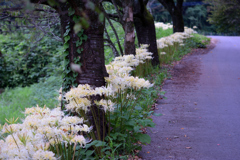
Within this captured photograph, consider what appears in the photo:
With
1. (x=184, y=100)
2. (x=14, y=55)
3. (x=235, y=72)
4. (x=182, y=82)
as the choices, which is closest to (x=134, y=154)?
(x=184, y=100)

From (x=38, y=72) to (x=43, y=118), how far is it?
1448cm

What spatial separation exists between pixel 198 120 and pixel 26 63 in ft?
43.3

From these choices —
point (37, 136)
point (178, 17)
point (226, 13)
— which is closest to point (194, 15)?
point (226, 13)

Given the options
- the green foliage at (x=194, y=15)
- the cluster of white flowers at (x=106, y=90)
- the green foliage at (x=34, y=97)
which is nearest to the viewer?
the cluster of white flowers at (x=106, y=90)

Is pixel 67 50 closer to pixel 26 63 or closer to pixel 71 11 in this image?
pixel 71 11

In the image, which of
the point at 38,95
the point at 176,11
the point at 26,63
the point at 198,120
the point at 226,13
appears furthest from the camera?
the point at 226,13

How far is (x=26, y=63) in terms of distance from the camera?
1552 cm

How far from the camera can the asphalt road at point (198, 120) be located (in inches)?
142

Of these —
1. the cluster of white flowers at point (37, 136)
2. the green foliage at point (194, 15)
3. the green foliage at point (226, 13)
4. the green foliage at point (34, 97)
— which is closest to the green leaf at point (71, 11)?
the cluster of white flowers at point (37, 136)

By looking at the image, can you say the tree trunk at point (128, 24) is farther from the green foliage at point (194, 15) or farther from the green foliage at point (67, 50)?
the green foliage at point (194, 15)

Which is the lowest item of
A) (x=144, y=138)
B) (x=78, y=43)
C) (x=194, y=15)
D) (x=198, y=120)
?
(x=198, y=120)

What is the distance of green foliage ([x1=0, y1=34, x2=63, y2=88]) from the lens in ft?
49.9

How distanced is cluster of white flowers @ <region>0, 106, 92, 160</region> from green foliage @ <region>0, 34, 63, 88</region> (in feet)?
42.1

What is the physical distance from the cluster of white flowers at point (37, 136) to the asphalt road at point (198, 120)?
5.76 ft
